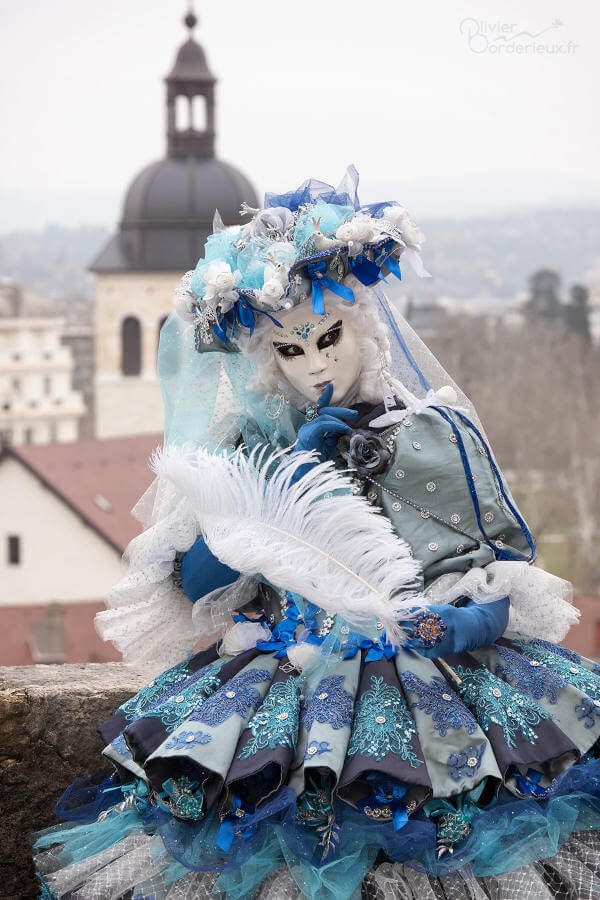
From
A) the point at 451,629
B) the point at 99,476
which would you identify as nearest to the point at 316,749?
the point at 451,629

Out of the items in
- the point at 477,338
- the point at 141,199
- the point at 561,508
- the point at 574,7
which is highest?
the point at 574,7

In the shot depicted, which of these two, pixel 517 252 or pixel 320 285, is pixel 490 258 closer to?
pixel 517 252

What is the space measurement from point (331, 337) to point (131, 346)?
34452 mm

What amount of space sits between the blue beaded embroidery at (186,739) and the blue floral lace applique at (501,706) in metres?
0.52

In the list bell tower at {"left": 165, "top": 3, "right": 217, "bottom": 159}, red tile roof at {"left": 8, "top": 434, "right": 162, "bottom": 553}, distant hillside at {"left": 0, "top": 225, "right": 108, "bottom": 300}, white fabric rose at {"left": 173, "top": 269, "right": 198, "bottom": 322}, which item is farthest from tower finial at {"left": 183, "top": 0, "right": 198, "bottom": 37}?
white fabric rose at {"left": 173, "top": 269, "right": 198, "bottom": 322}

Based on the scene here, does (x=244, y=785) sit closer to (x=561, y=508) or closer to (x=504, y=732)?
(x=504, y=732)

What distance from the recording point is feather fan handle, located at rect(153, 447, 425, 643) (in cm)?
214

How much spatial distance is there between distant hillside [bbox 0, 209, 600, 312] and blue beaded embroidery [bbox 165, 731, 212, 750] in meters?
40.4

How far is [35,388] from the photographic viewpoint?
46781mm

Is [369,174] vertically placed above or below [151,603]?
above

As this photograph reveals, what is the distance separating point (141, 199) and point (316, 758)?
117 ft

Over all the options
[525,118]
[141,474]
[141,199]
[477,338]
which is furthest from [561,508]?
[525,118]

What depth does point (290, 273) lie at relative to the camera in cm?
247

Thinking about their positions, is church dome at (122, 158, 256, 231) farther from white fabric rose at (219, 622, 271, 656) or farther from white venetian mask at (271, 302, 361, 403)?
white fabric rose at (219, 622, 271, 656)
